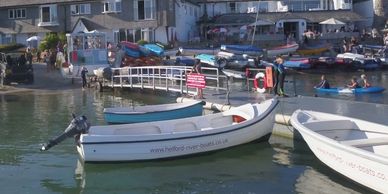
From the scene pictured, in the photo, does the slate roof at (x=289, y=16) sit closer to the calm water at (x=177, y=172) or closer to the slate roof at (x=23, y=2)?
the slate roof at (x=23, y=2)

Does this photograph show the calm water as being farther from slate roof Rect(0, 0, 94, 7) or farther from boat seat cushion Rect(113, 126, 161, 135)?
slate roof Rect(0, 0, 94, 7)

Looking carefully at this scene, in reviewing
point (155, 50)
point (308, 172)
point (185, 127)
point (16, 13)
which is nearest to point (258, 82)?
point (185, 127)

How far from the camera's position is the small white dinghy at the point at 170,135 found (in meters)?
14.7

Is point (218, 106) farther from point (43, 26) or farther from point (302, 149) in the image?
point (43, 26)

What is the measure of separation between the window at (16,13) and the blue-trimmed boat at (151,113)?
1829 inches

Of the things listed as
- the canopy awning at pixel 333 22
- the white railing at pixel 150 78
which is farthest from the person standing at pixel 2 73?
the canopy awning at pixel 333 22

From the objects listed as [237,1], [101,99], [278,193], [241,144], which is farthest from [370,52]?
[278,193]

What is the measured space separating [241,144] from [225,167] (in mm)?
1647

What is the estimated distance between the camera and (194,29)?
68.0 meters

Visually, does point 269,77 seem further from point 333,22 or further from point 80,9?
point 333,22

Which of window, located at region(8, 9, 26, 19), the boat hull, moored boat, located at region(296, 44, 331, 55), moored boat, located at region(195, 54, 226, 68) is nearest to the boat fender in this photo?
the boat hull

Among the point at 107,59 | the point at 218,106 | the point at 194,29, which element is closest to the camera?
the point at 218,106

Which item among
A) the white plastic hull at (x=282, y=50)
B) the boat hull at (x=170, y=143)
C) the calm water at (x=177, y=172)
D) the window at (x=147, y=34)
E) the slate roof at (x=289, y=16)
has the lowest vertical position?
the calm water at (x=177, y=172)

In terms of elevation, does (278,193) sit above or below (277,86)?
below
